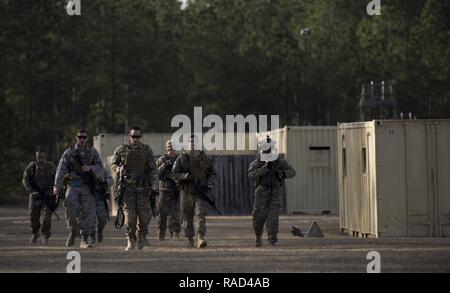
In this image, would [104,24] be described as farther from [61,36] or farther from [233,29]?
[233,29]

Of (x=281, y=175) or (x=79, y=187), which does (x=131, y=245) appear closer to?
(x=79, y=187)

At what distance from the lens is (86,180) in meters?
22.5

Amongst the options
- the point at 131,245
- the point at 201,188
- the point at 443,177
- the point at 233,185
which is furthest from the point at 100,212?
the point at 233,185

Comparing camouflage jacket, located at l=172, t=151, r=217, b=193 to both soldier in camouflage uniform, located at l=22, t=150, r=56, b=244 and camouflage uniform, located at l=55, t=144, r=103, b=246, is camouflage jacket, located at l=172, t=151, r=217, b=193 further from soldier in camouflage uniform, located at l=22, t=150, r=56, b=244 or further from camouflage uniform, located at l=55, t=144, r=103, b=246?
soldier in camouflage uniform, located at l=22, t=150, r=56, b=244

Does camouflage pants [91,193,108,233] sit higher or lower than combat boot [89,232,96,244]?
higher

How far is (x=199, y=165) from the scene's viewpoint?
75.6 feet

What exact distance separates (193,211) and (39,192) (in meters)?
3.42

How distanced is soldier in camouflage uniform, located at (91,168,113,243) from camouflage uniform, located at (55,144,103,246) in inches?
10.1

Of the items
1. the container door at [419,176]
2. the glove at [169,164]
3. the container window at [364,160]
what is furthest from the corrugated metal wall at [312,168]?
the container door at [419,176]

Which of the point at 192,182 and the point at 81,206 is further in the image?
the point at 192,182

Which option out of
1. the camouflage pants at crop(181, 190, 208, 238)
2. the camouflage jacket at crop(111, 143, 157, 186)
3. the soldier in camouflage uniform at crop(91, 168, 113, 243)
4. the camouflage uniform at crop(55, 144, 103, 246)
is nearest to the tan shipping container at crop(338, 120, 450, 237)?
the camouflage pants at crop(181, 190, 208, 238)

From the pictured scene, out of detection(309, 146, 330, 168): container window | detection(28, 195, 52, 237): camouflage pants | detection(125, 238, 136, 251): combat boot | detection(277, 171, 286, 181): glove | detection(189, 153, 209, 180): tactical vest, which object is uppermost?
detection(309, 146, 330, 168): container window

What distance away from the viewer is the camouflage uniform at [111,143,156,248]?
70.5 feet

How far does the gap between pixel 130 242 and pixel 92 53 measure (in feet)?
183
